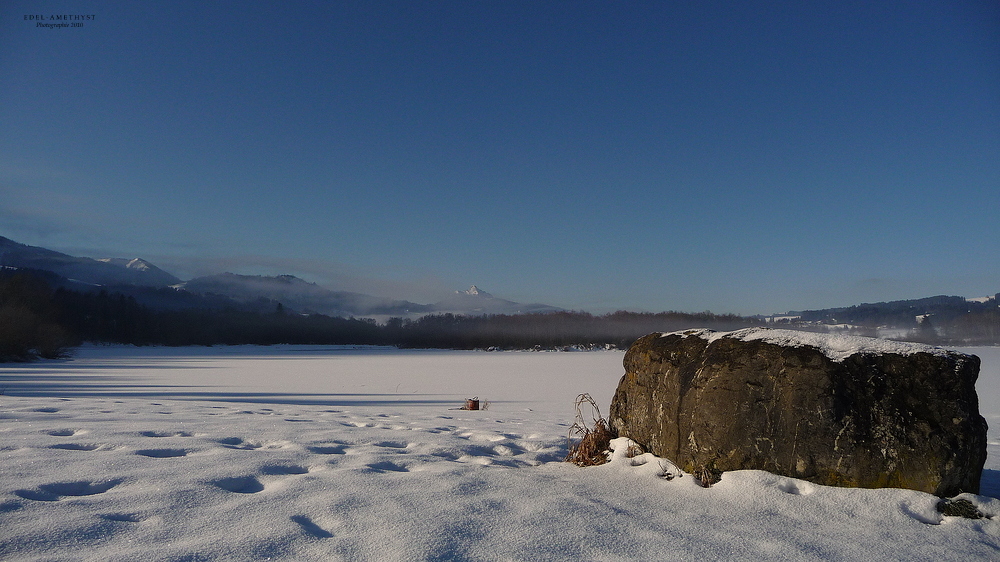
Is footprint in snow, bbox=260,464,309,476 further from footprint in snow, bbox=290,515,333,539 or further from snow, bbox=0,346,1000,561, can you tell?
footprint in snow, bbox=290,515,333,539

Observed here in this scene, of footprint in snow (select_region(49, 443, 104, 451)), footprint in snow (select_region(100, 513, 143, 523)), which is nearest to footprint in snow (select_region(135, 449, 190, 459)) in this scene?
footprint in snow (select_region(49, 443, 104, 451))

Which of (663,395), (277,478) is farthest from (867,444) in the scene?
(277,478)

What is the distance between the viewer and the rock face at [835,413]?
290cm

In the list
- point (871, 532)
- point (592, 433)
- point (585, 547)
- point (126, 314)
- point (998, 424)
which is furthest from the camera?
point (126, 314)

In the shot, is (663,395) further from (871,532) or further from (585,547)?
(585,547)

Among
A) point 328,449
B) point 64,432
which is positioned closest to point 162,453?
point 328,449

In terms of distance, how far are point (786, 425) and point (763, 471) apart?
30cm

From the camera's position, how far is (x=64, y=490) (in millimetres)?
2721

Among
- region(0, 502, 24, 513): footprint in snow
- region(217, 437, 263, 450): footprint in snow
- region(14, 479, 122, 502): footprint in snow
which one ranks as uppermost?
region(0, 502, 24, 513): footprint in snow

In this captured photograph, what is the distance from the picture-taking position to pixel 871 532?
2.52 m

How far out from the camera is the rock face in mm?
2904

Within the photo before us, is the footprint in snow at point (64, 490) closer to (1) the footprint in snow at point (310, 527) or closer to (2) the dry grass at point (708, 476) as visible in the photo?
(1) the footprint in snow at point (310, 527)

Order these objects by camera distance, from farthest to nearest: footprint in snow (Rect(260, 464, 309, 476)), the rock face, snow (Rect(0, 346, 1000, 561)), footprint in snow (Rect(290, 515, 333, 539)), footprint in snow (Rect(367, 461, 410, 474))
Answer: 1. footprint in snow (Rect(367, 461, 410, 474))
2. footprint in snow (Rect(260, 464, 309, 476))
3. the rock face
4. footprint in snow (Rect(290, 515, 333, 539))
5. snow (Rect(0, 346, 1000, 561))

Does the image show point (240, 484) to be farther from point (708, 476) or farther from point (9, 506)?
point (708, 476)
